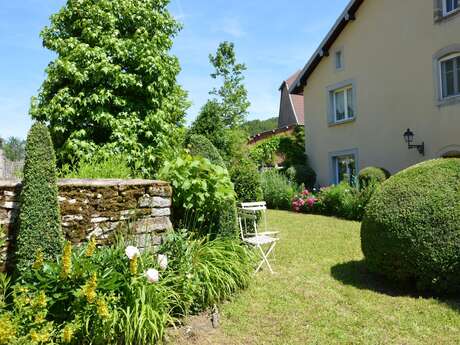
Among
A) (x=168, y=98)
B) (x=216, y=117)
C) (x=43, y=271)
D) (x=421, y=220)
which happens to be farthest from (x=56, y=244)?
(x=216, y=117)

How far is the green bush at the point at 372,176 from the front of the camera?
1153 centimetres

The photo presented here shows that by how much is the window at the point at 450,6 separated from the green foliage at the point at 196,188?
31.7 feet

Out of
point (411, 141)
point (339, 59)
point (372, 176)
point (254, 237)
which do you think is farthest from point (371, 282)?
point (339, 59)

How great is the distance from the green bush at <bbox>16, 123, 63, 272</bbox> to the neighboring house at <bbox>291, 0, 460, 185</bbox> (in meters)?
10.5

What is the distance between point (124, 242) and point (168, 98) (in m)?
4.93

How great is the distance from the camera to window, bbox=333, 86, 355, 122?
14.4 m

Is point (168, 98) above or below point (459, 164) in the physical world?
above

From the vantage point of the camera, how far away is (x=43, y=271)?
3.43m

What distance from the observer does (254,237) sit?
6.26 metres

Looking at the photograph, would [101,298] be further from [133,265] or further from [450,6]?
[450,6]

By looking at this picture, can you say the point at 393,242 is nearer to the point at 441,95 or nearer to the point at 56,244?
the point at 56,244

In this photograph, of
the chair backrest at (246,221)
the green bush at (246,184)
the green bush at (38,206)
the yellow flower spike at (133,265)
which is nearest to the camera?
the yellow flower spike at (133,265)

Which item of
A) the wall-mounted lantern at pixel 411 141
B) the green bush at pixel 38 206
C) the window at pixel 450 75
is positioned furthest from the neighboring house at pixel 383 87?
the green bush at pixel 38 206

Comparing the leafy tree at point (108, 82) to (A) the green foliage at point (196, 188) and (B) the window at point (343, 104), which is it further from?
(B) the window at point (343, 104)
